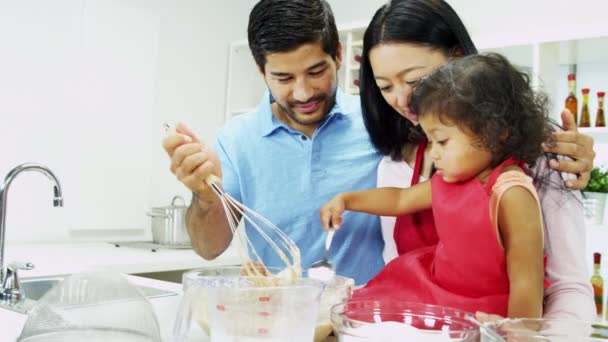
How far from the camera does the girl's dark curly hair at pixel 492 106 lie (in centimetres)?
100

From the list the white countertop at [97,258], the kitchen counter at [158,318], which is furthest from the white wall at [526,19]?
the kitchen counter at [158,318]

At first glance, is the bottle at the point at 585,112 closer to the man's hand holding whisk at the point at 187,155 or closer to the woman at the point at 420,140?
the woman at the point at 420,140

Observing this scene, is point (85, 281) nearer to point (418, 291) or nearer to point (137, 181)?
point (418, 291)

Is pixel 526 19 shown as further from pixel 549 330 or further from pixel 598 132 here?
pixel 549 330

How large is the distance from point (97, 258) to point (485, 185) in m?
1.72

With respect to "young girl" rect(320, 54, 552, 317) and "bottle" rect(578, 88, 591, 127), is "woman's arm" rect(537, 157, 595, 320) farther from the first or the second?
"bottle" rect(578, 88, 591, 127)

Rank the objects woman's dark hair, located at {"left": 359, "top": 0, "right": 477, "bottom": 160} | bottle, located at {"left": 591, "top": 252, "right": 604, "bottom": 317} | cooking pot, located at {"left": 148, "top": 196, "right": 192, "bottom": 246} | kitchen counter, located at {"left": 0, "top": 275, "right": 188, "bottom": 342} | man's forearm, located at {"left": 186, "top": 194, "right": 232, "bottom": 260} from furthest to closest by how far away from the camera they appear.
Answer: cooking pot, located at {"left": 148, "top": 196, "right": 192, "bottom": 246}, bottle, located at {"left": 591, "top": 252, "right": 604, "bottom": 317}, man's forearm, located at {"left": 186, "top": 194, "right": 232, "bottom": 260}, woman's dark hair, located at {"left": 359, "top": 0, "right": 477, "bottom": 160}, kitchen counter, located at {"left": 0, "top": 275, "right": 188, "bottom": 342}

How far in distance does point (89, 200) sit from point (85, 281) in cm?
200

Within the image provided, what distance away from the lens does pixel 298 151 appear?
1.52 m

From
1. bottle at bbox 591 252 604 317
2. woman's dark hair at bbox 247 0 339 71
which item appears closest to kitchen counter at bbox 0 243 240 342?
woman's dark hair at bbox 247 0 339 71

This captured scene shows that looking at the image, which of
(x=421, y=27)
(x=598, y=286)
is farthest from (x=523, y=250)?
(x=598, y=286)

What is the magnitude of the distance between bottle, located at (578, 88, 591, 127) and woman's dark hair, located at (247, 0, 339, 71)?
5.11 ft

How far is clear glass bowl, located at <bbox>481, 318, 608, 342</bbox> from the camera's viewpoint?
56 centimetres

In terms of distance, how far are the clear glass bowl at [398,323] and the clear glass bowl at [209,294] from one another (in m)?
0.07
